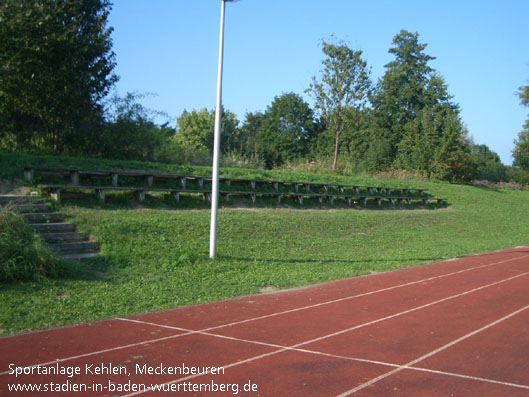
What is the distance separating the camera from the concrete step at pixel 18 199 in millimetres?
12462

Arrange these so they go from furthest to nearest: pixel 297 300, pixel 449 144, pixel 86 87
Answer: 1. pixel 449 144
2. pixel 86 87
3. pixel 297 300

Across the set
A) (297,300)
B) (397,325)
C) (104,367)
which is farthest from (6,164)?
(397,325)

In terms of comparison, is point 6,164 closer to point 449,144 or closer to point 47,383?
point 47,383

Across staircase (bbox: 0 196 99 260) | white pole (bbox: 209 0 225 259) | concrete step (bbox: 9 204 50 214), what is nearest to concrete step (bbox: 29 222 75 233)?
staircase (bbox: 0 196 99 260)

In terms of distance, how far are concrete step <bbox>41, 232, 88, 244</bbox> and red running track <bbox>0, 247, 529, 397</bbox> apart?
4259 mm

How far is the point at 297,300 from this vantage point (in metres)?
9.87

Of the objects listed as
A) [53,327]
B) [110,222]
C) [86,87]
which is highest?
[86,87]

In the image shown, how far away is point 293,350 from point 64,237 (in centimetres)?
738

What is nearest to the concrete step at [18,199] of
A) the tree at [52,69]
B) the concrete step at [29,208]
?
the concrete step at [29,208]

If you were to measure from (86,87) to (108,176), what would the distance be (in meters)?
6.13

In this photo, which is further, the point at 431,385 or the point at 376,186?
the point at 376,186

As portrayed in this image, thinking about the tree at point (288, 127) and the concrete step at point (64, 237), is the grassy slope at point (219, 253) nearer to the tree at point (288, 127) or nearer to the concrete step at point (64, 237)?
the concrete step at point (64, 237)

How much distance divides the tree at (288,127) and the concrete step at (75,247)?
168ft

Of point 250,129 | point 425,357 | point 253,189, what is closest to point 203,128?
point 250,129
